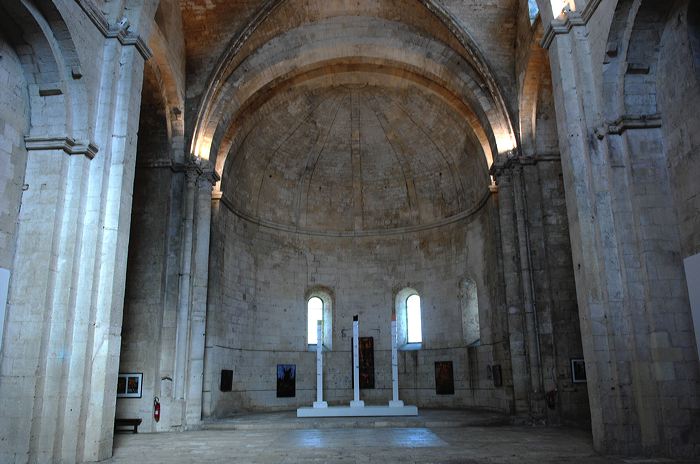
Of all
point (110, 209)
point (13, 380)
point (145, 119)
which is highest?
point (145, 119)

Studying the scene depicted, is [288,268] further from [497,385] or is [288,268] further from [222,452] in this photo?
[222,452]

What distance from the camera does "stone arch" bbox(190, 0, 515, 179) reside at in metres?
18.7

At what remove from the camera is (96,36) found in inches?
450

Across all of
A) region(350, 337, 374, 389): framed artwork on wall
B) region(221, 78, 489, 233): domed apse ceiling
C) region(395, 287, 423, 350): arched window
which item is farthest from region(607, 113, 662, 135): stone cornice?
region(350, 337, 374, 389): framed artwork on wall

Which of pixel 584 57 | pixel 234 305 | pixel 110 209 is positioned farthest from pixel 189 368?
pixel 584 57

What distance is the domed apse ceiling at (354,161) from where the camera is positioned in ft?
74.8

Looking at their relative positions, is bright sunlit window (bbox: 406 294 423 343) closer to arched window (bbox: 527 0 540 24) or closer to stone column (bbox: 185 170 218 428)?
stone column (bbox: 185 170 218 428)

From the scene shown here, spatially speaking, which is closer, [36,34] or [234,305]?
[36,34]

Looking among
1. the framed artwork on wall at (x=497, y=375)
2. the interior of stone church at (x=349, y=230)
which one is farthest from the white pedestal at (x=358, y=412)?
the framed artwork on wall at (x=497, y=375)

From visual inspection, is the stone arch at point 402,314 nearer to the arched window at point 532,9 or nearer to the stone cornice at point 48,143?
the arched window at point 532,9

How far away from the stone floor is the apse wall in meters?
4.14

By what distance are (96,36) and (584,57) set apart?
9.80m

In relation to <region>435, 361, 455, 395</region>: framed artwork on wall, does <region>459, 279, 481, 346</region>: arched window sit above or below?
above

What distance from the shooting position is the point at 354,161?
25.5m
